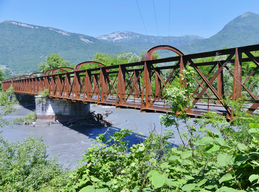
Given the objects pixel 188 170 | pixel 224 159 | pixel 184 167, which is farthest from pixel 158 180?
pixel 184 167

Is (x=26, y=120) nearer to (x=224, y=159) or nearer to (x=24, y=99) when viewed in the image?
(x=24, y=99)

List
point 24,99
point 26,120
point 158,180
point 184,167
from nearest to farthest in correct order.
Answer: point 158,180
point 184,167
point 26,120
point 24,99

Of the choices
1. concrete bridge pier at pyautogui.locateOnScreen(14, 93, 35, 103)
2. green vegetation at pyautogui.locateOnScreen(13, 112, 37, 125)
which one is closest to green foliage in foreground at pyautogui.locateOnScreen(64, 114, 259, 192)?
green vegetation at pyautogui.locateOnScreen(13, 112, 37, 125)

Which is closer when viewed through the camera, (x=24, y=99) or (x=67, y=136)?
(x=67, y=136)

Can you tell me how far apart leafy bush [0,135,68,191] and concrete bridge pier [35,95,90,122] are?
20.6 metres

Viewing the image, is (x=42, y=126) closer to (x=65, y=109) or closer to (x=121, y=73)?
(x=65, y=109)

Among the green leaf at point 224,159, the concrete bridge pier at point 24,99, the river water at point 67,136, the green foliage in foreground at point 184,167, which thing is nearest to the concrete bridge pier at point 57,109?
the river water at point 67,136

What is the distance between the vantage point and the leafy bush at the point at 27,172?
6.70 m

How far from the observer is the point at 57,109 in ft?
97.9

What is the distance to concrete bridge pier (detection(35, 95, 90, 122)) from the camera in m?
29.2

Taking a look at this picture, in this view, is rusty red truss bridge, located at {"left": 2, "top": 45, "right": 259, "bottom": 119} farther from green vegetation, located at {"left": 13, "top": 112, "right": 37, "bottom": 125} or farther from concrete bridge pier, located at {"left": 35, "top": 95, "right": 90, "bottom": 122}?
green vegetation, located at {"left": 13, "top": 112, "right": 37, "bottom": 125}

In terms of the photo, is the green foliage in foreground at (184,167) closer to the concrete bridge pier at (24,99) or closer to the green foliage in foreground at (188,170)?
the green foliage in foreground at (188,170)

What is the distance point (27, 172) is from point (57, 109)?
23.2 meters

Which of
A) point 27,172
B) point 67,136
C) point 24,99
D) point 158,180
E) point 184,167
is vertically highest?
point 158,180
